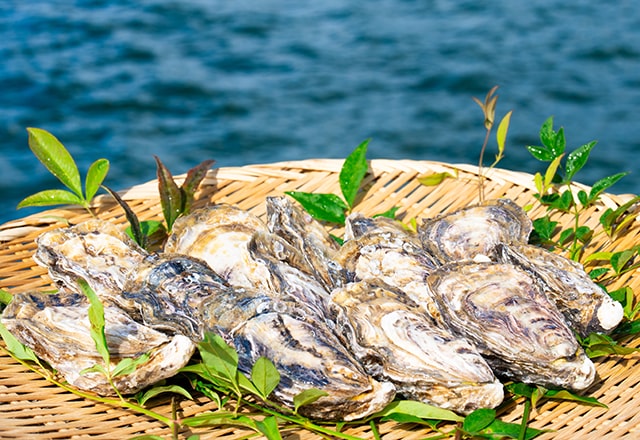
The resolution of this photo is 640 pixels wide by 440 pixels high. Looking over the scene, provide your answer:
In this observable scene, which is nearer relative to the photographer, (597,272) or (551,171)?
(597,272)

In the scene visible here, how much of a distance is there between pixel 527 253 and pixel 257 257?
1.28 feet

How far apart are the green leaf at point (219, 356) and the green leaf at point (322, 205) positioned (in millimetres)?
587

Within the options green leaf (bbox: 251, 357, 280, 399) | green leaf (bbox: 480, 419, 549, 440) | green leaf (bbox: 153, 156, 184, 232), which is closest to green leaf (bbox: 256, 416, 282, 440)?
green leaf (bbox: 251, 357, 280, 399)

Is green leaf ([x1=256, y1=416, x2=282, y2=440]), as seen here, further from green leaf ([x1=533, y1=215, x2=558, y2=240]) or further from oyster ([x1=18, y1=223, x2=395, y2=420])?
green leaf ([x1=533, y1=215, x2=558, y2=240])

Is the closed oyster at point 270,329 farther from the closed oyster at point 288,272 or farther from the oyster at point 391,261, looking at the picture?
the oyster at point 391,261

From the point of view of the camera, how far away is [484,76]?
3.80 m

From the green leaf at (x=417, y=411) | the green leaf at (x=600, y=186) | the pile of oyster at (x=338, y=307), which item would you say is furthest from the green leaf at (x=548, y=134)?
the green leaf at (x=417, y=411)

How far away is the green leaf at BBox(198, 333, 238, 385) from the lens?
877 mm

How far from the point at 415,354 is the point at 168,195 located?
2.07 ft

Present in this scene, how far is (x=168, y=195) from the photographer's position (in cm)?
142

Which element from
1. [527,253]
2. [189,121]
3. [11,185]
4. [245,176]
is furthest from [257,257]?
[189,121]

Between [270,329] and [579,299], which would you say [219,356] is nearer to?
[270,329]

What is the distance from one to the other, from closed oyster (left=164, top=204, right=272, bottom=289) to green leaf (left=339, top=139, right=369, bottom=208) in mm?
281

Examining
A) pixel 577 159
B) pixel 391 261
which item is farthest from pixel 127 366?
pixel 577 159
